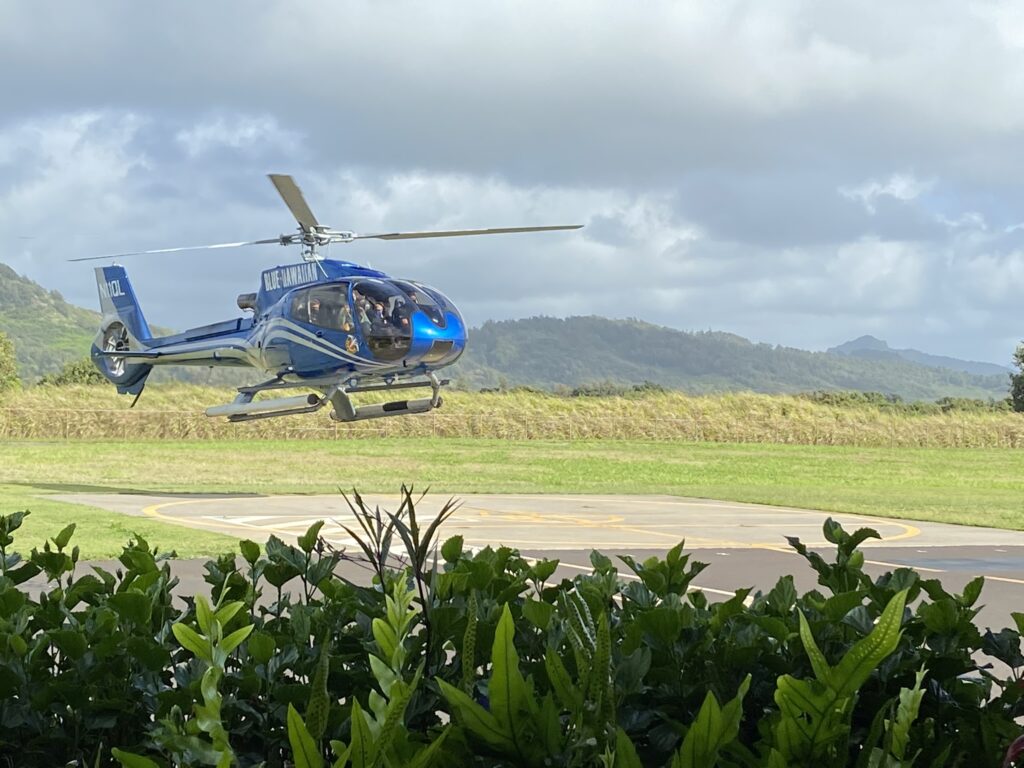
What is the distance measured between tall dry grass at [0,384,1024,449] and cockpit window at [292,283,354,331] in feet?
86.0

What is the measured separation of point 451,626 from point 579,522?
17.3 meters

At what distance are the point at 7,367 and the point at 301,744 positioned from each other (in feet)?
255

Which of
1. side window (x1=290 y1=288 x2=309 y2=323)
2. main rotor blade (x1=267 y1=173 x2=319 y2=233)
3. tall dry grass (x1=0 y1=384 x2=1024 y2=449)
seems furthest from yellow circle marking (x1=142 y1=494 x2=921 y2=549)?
tall dry grass (x1=0 y1=384 x2=1024 y2=449)

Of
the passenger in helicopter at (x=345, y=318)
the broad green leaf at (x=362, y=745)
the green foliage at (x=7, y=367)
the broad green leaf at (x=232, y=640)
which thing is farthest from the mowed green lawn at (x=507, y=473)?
the green foliage at (x=7, y=367)

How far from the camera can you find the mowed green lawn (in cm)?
2248

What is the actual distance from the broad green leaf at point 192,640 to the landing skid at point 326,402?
1918cm

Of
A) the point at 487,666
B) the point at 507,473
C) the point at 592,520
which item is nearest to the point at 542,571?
the point at 487,666

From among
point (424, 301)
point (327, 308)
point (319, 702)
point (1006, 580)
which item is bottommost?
point (1006, 580)

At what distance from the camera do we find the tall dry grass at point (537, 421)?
48.0 m

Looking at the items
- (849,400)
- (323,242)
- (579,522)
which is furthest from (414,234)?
(849,400)

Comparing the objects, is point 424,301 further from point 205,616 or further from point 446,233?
point 205,616

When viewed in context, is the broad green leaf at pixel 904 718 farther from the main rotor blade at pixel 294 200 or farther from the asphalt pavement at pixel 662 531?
the main rotor blade at pixel 294 200

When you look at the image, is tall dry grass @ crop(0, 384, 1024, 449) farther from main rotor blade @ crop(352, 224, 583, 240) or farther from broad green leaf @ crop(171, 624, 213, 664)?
broad green leaf @ crop(171, 624, 213, 664)

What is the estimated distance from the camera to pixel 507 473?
3497 centimetres
